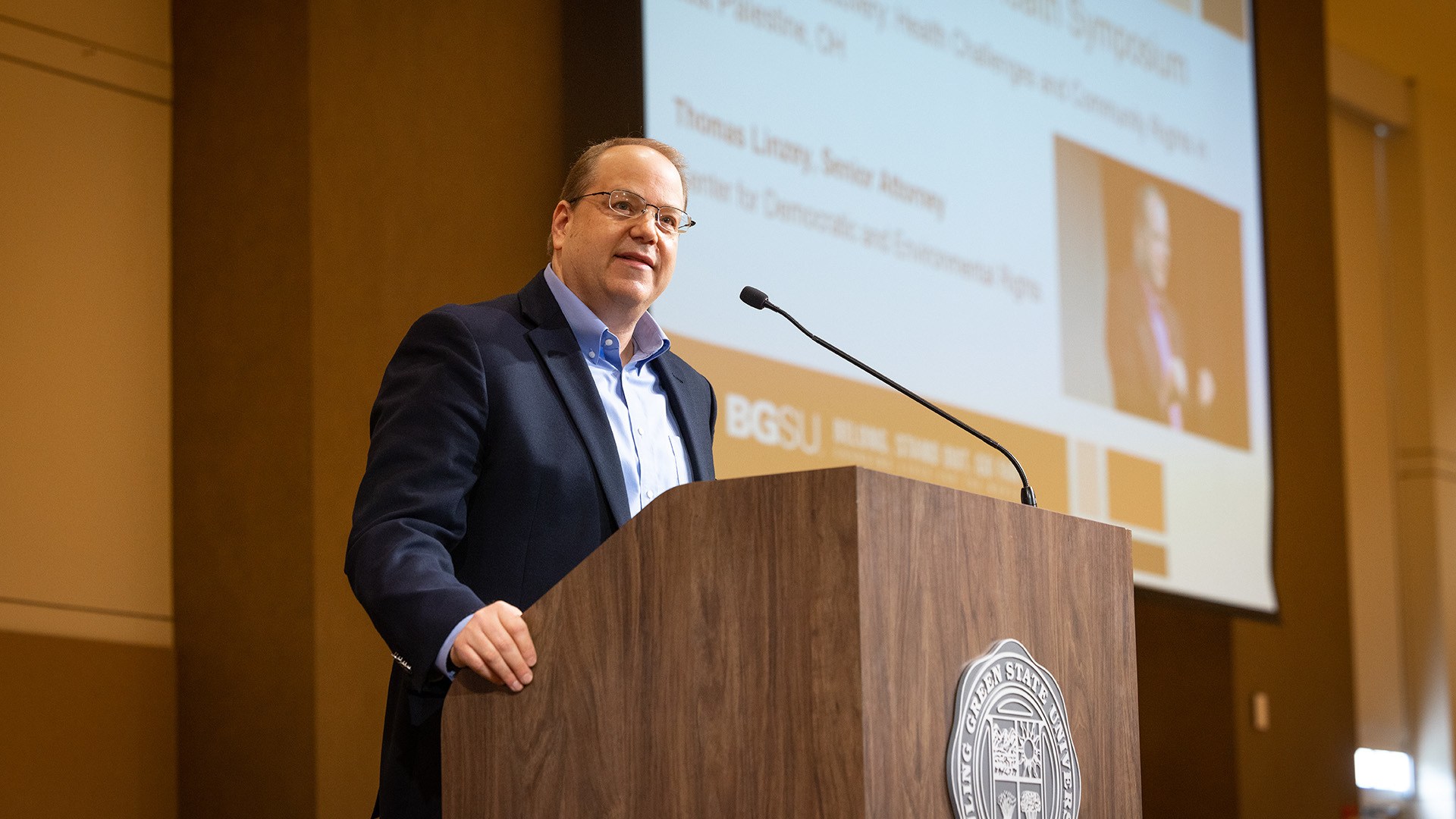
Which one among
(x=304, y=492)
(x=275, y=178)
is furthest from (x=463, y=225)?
(x=304, y=492)

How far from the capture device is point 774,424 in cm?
377

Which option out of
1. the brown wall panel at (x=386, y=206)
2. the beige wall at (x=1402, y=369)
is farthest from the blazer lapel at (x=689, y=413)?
the beige wall at (x=1402, y=369)

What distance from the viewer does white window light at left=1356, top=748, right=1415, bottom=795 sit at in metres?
7.07

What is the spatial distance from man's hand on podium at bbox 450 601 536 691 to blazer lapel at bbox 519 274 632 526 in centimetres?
31

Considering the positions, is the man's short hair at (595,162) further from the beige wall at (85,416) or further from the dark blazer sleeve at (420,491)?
the beige wall at (85,416)

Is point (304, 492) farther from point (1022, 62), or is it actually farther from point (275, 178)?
point (1022, 62)

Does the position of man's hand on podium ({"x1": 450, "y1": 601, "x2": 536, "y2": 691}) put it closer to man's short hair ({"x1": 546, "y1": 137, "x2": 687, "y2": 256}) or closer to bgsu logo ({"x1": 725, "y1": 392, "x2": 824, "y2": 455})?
man's short hair ({"x1": 546, "y1": 137, "x2": 687, "y2": 256})

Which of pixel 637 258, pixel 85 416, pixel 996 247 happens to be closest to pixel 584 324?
pixel 637 258

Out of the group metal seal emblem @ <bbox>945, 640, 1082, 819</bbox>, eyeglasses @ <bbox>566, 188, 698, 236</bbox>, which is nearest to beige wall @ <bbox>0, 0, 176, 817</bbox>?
eyeglasses @ <bbox>566, 188, 698, 236</bbox>

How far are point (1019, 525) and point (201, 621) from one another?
2341mm

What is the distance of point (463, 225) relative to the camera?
3.77 meters

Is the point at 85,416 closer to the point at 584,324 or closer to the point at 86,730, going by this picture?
the point at 86,730

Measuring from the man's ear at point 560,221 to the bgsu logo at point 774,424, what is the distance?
1514 millimetres

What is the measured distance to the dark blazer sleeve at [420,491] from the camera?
5.39 ft
